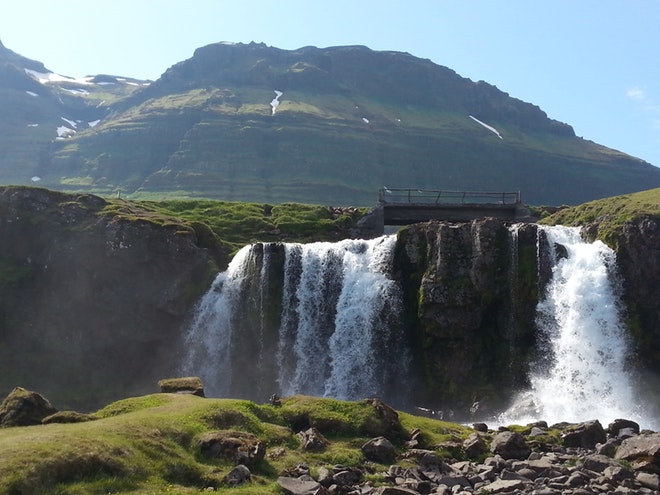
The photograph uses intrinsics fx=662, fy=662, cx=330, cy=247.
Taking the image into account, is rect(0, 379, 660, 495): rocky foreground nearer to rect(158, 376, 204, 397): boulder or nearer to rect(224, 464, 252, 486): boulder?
rect(224, 464, 252, 486): boulder

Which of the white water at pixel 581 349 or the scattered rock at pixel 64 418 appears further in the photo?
the white water at pixel 581 349

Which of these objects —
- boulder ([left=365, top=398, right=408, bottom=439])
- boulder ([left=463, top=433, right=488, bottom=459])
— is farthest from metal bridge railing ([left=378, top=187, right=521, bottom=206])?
boulder ([left=463, top=433, right=488, bottom=459])

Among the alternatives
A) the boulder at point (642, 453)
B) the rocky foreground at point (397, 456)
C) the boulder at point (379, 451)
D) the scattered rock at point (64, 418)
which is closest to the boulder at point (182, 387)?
the rocky foreground at point (397, 456)

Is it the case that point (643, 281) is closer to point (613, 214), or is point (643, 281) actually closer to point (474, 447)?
point (613, 214)

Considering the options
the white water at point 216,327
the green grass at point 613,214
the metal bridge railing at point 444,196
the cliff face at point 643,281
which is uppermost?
the metal bridge railing at point 444,196

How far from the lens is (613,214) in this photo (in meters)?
55.8

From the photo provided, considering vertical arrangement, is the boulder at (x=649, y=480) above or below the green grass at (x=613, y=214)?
below

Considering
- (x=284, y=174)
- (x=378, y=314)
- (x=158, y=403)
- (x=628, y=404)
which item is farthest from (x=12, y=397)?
(x=284, y=174)

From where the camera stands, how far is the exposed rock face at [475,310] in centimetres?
5125

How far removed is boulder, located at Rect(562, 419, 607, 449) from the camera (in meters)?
28.8

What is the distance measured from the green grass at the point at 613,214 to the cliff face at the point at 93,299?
115ft

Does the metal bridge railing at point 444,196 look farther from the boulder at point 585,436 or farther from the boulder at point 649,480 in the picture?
the boulder at point 649,480

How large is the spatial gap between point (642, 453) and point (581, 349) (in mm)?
24187

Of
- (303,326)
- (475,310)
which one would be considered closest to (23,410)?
(303,326)
